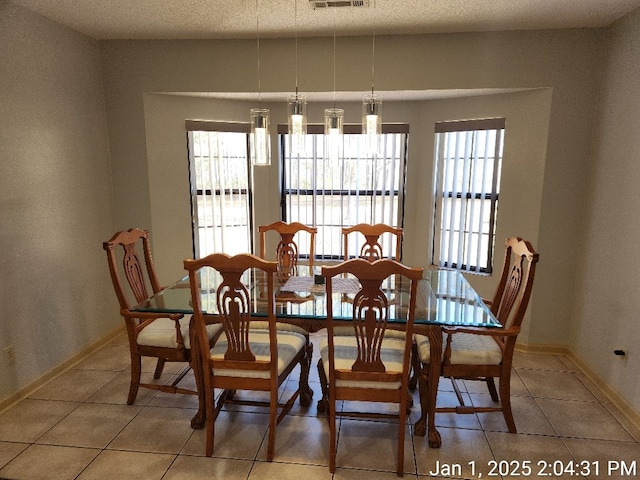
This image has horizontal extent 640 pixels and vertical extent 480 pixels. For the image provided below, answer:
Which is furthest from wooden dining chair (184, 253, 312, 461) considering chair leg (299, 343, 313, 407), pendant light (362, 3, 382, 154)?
pendant light (362, 3, 382, 154)

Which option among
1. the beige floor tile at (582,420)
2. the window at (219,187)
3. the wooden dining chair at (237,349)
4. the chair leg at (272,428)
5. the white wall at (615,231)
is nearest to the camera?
the wooden dining chair at (237,349)

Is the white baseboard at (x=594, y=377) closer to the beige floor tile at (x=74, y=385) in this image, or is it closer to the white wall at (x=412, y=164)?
the white wall at (x=412, y=164)

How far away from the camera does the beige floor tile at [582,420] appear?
239cm

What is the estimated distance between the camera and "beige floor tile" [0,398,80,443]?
2.35m

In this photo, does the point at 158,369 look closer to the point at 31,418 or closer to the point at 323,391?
the point at 31,418

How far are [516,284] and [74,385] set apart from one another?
3.00m

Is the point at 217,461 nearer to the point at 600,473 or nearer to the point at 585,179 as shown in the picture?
the point at 600,473

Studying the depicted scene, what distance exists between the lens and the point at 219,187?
4.11 metres

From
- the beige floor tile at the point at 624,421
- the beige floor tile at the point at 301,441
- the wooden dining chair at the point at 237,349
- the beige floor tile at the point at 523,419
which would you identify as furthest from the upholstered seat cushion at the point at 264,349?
the beige floor tile at the point at 624,421

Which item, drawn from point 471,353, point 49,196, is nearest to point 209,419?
point 471,353

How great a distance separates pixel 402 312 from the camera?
225 centimetres

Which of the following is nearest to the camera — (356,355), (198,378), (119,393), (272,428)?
(272,428)

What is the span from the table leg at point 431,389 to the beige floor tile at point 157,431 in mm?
1340

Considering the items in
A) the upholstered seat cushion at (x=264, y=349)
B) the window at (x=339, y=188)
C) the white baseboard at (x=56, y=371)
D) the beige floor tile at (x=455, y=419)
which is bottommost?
the beige floor tile at (x=455, y=419)
